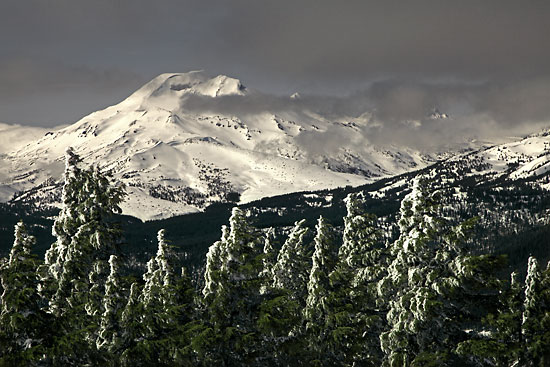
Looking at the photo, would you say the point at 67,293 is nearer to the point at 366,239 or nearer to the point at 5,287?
the point at 5,287

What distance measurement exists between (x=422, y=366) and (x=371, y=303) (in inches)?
540

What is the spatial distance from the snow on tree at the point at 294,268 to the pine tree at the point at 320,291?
8.55m

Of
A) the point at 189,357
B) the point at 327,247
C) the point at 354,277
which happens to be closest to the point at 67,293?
the point at 189,357

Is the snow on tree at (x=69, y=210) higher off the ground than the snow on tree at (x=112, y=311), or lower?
higher

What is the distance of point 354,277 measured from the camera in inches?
1463

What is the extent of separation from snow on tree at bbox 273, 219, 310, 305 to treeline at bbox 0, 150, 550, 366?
27.9ft

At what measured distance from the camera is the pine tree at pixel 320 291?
1384 inches

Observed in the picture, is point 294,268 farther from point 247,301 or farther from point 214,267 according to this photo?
point 214,267

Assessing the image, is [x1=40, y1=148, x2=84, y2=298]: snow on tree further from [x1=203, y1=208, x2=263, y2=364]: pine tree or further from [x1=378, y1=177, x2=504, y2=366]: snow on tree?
[x1=378, y1=177, x2=504, y2=366]: snow on tree

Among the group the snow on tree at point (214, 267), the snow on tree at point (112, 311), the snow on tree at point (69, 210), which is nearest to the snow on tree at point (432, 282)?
the snow on tree at point (214, 267)

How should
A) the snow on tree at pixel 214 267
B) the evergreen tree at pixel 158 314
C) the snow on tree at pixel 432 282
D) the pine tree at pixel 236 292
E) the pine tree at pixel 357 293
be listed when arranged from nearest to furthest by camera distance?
the snow on tree at pixel 432 282 < the evergreen tree at pixel 158 314 < the pine tree at pixel 236 292 < the snow on tree at pixel 214 267 < the pine tree at pixel 357 293

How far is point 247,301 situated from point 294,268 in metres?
15.4

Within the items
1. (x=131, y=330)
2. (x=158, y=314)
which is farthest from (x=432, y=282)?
(x=131, y=330)

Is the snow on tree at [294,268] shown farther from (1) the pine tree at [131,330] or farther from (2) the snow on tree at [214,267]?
(1) the pine tree at [131,330]
